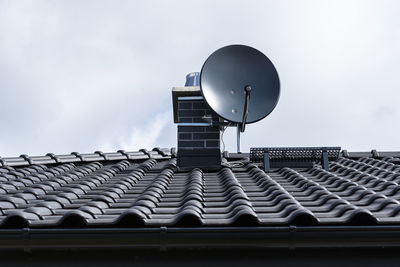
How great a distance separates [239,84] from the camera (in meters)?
9.20

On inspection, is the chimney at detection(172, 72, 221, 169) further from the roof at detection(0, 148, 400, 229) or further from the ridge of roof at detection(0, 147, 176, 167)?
the ridge of roof at detection(0, 147, 176, 167)

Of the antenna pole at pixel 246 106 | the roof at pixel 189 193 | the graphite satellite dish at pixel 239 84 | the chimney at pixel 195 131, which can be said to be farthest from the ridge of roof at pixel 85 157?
the antenna pole at pixel 246 106

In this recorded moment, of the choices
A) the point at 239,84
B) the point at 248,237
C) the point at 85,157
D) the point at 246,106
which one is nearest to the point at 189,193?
the point at 248,237

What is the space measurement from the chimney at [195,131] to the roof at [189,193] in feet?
0.81

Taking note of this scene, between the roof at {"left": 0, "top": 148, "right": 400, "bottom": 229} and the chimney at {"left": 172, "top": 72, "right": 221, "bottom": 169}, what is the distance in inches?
9.7

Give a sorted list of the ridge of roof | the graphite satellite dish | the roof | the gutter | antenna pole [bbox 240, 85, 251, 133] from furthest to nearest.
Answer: the ridge of roof < the graphite satellite dish < antenna pole [bbox 240, 85, 251, 133] < the roof < the gutter

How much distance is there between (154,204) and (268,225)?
5.01ft

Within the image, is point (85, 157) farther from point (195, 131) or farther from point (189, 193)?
point (189, 193)

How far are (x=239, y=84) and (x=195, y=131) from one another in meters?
1.05

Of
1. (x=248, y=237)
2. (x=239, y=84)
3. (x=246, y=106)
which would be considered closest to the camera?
(x=248, y=237)

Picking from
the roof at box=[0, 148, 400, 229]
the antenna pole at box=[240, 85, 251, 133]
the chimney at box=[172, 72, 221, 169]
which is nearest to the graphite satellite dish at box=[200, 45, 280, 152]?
the antenna pole at box=[240, 85, 251, 133]

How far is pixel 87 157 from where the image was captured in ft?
33.9

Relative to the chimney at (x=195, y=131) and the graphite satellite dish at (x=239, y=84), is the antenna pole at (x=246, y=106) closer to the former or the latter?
the graphite satellite dish at (x=239, y=84)

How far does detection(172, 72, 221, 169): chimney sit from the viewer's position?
29.4ft
